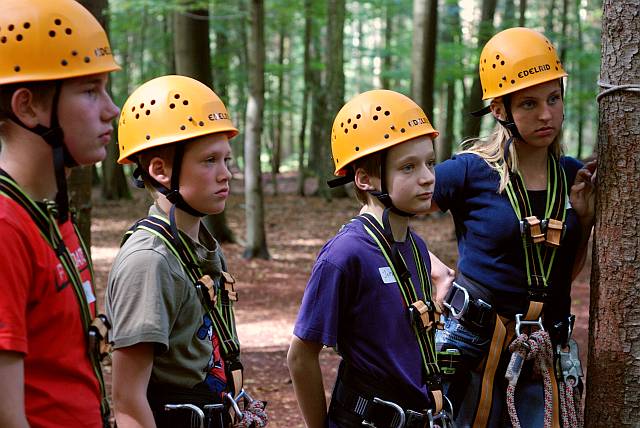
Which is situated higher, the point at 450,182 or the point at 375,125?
the point at 375,125

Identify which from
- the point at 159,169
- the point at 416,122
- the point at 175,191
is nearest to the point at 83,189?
the point at 159,169

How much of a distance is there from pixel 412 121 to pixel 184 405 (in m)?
1.53

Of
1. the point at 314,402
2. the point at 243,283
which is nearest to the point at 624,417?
the point at 314,402

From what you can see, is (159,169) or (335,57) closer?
(159,169)

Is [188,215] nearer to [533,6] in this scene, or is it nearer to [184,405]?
[184,405]

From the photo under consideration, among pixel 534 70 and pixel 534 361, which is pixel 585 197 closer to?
pixel 534 70

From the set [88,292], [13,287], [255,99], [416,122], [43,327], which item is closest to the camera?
[13,287]

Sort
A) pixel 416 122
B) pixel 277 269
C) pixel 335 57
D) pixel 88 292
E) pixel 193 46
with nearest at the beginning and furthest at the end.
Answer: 1. pixel 88 292
2. pixel 416 122
3. pixel 277 269
4. pixel 193 46
5. pixel 335 57

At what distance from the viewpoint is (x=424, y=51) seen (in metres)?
14.5

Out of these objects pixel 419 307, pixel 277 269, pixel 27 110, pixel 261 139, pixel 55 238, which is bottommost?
pixel 277 269

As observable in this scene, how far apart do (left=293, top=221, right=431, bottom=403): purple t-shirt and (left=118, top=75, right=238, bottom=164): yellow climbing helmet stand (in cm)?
72

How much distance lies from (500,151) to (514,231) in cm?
44

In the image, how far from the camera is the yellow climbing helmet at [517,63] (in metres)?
3.70

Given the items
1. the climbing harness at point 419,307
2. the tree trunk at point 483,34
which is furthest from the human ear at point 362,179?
the tree trunk at point 483,34
